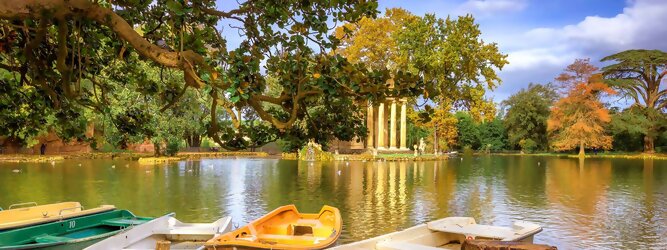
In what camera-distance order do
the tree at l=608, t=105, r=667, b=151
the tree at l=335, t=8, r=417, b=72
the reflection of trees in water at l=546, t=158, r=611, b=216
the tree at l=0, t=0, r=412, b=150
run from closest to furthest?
1. the tree at l=0, t=0, r=412, b=150
2. the reflection of trees in water at l=546, t=158, r=611, b=216
3. the tree at l=335, t=8, r=417, b=72
4. the tree at l=608, t=105, r=667, b=151

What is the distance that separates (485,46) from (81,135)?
40132 mm

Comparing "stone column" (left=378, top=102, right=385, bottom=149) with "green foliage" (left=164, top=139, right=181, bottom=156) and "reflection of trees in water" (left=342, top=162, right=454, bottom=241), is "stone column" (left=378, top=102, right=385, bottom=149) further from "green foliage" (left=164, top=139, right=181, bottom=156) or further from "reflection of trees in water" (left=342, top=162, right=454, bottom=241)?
"reflection of trees in water" (left=342, top=162, right=454, bottom=241)

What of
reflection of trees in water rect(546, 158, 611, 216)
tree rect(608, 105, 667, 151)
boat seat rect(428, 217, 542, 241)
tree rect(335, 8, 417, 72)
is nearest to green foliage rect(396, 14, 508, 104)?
tree rect(335, 8, 417, 72)

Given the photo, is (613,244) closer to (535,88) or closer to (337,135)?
(337,135)

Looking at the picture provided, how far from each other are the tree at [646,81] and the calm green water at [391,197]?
34.4 metres

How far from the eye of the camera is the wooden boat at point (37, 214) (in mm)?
8852

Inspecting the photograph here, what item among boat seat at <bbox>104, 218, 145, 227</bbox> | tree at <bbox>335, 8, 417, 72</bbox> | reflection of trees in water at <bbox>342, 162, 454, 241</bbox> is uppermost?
tree at <bbox>335, 8, 417, 72</bbox>

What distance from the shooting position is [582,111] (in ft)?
192

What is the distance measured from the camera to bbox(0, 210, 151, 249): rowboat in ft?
27.2

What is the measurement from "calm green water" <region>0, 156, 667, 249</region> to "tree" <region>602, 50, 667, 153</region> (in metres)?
34.4

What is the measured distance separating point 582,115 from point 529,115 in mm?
9374

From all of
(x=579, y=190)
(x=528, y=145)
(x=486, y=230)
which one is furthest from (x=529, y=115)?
(x=486, y=230)

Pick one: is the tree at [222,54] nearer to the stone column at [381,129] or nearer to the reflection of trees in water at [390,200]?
the reflection of trees in water at [390,200]

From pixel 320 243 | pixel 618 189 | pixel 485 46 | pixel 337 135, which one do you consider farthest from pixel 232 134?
pixel 485 46
